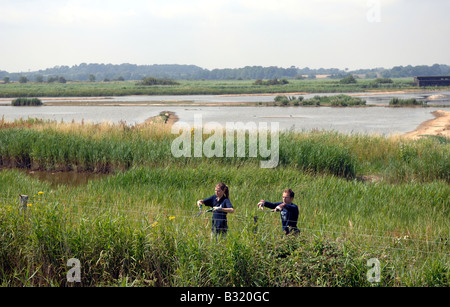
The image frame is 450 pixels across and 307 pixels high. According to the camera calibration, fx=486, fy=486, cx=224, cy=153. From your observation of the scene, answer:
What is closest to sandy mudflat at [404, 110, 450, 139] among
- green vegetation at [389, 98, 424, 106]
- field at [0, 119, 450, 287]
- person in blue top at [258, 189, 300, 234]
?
field at [0, 119, 450, 287]

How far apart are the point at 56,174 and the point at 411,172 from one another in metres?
12.6

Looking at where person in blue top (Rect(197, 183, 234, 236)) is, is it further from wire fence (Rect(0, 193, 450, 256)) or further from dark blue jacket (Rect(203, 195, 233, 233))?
wire fence (Rect(0, 193, 450, 256))

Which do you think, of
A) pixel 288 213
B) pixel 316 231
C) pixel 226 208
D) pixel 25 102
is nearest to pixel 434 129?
pixel 316 231

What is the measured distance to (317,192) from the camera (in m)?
12.5

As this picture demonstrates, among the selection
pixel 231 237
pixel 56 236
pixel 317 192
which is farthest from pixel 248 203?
pixel 56 236

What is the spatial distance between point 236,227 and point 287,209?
1.61 m

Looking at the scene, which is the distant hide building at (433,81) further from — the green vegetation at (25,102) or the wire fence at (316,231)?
the wire fence at (316,231)

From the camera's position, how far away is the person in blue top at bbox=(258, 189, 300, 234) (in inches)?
292

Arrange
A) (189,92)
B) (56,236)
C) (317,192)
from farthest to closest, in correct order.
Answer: (189,92), (317,192), (56,236)

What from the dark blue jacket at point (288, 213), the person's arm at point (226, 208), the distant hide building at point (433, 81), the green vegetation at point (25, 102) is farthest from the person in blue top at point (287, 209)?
→ the distant hide building at point (433, 81)

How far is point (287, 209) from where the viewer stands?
24.7 feet

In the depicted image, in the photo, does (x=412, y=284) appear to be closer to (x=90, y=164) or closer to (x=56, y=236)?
(x=56, y=236)

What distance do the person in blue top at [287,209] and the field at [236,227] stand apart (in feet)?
0.73
